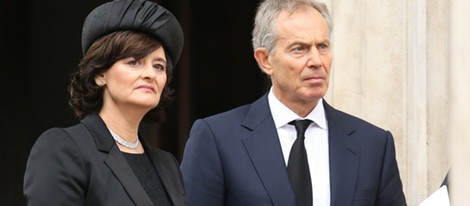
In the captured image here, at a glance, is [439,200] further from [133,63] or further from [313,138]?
[313,138]

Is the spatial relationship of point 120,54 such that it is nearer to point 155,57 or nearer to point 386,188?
point 155,57

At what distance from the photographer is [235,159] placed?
134 inches

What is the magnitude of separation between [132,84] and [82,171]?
297mm

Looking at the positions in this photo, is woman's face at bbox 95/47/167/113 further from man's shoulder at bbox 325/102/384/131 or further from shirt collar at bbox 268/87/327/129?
man's shoulder at bbox 325/102/384/131

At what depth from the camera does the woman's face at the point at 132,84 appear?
8.27 feet

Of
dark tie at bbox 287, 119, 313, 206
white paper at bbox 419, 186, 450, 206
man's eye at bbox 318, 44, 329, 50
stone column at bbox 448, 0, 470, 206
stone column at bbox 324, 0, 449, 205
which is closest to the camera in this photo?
stone column at bbox 448, 0, 470, 206

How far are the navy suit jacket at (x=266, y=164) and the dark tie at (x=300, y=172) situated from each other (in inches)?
0.9

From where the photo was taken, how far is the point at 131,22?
257cm

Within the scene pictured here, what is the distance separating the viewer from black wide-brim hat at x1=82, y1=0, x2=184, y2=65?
2.57 m

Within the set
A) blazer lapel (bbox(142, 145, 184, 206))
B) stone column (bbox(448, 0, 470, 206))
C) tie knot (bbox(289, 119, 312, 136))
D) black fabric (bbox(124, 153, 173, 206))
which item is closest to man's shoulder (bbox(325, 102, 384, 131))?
tie knot (bbox(289, 119, 312, 136))

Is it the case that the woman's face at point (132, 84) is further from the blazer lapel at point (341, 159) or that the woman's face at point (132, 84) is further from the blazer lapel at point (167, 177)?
the blazer lapel at point (341, 159)

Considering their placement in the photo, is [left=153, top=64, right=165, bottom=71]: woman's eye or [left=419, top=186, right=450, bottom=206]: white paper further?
[left=153, top=64, right=165, bottom=71]: woman's eye

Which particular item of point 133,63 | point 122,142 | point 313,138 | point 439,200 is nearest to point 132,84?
point 133,63

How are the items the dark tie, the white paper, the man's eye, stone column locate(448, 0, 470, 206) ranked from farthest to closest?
1. the man's eye
2. the dark tie
3. the white paper
4. stone column locate(448, 0, 470, 206)
